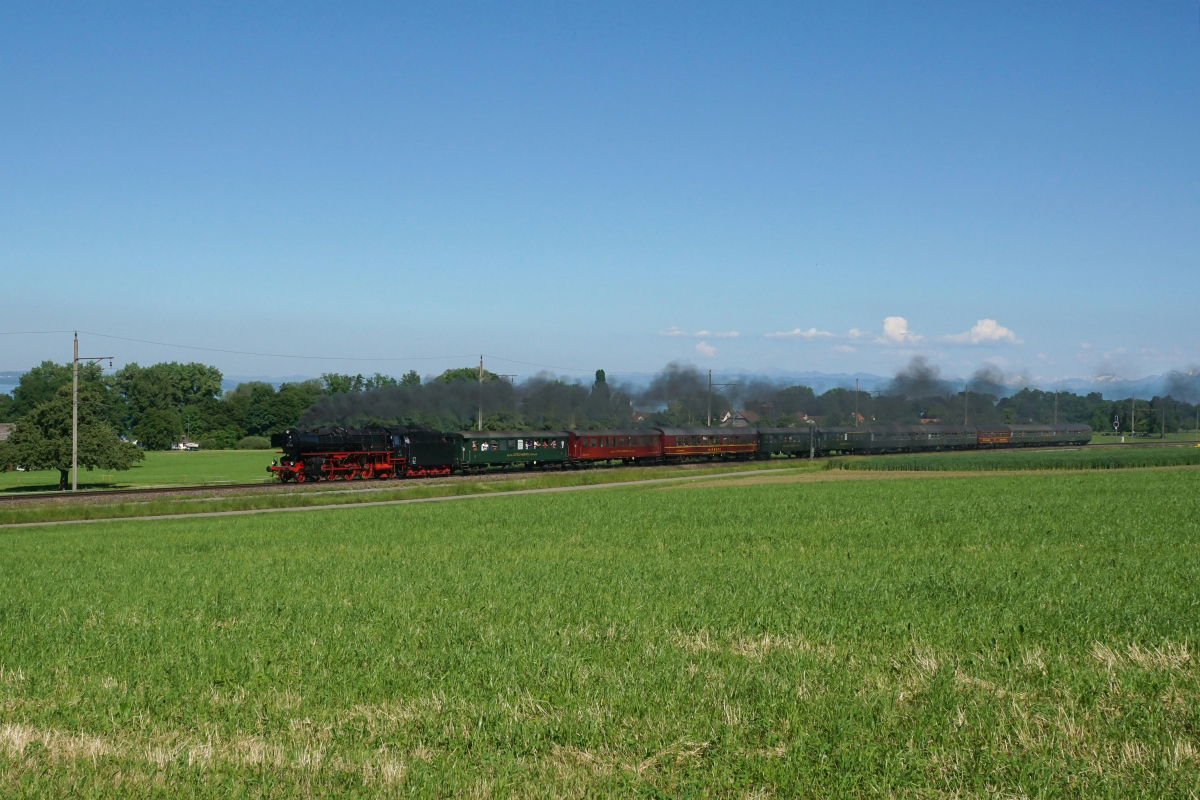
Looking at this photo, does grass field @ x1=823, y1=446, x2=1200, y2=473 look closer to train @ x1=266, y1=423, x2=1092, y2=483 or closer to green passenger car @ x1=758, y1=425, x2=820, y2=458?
green passenger car @ x1=758, y1=425, x2=820, y2=458

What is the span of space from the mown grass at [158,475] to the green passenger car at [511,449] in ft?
56.5

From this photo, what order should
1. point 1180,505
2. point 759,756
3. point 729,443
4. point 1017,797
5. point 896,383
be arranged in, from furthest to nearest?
1. point 896,383
2. point 729,443
3. point 1180,505
4. point 759,756
5. point 1017,797

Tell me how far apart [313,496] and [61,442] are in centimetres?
3118

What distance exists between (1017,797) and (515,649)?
574cm

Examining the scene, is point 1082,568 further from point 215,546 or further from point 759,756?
point 215,546

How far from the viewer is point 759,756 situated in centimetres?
786

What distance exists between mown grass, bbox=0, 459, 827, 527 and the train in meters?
2.55

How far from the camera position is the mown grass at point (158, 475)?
71.8 meters

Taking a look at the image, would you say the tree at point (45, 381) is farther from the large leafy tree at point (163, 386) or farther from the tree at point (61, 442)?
the tree at point (61, 442)

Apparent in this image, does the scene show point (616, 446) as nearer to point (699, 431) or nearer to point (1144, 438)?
point (699, 431)

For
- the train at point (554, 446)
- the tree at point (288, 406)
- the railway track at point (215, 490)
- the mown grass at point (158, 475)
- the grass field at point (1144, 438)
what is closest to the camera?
the railway track at point (215, 490)

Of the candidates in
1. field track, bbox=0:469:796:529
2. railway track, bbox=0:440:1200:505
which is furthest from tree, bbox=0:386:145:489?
field track, bbox=0:469:796:529

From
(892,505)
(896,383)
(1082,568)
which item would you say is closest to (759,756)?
(1082,568)

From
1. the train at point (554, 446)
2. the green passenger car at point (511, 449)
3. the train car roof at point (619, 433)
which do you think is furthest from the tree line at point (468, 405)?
the green passenger car at point (511, 449)
